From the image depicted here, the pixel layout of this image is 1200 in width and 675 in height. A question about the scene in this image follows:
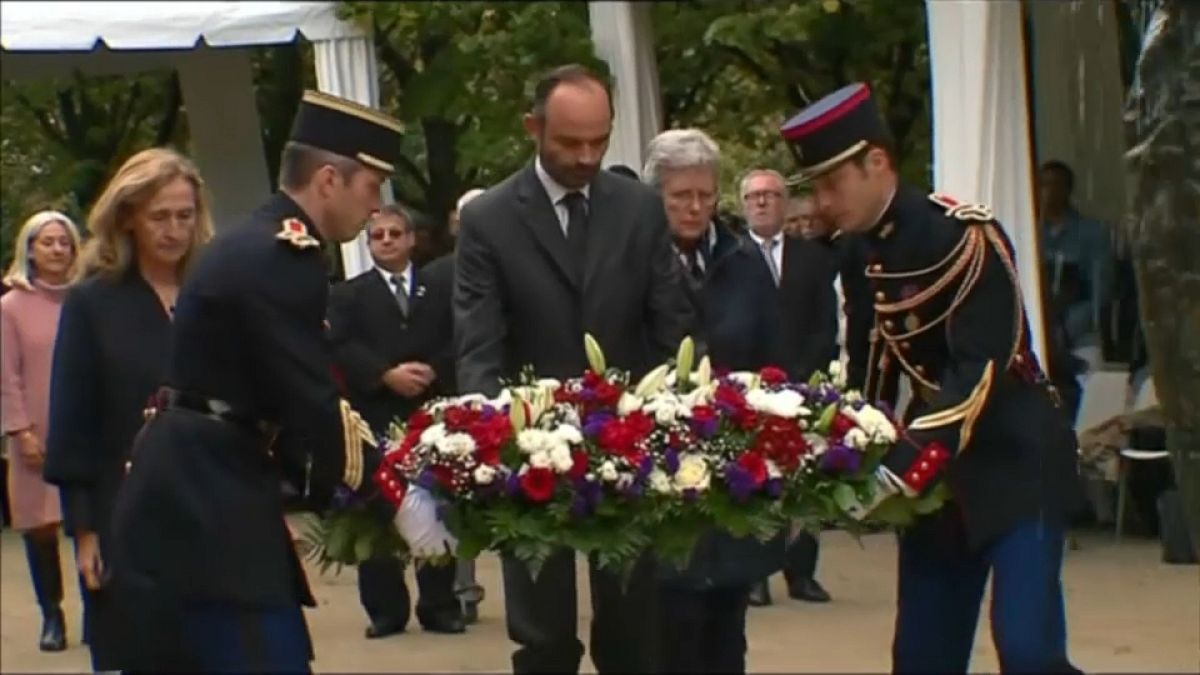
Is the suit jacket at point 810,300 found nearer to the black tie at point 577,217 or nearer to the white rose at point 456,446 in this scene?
the black tie at point 577,217

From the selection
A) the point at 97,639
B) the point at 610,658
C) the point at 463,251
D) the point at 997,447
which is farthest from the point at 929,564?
the point at 97,639

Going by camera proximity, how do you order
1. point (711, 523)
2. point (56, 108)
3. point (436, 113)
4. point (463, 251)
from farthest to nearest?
point (56, 108), point (436, 113), point (463, 251), point (711, 523)

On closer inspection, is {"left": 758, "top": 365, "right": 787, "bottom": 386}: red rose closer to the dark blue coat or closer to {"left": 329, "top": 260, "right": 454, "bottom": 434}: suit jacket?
the dark blue coat

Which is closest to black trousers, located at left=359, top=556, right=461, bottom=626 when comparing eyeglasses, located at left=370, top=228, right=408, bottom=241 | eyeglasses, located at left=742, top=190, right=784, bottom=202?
eyeglasses, located at left=370, top=228, right=408, bottom=241

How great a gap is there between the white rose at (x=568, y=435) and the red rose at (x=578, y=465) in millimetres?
27

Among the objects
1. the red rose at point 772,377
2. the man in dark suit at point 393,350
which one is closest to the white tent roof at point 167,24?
the man in dark suit at point 393,350

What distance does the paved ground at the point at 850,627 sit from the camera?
7609 mm

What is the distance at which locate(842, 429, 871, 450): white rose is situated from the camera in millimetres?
5766

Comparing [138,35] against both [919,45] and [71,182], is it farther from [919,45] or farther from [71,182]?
[919,45]

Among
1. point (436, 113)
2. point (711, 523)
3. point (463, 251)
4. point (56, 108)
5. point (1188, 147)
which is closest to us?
point (1188, 147)

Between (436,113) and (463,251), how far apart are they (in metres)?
7.28

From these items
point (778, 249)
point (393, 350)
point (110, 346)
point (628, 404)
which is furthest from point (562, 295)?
point (393, 350)

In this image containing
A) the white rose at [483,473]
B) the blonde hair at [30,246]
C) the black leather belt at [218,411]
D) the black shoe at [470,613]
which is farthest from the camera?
the blonde hair at [30,246]

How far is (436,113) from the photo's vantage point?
44.6 ft
